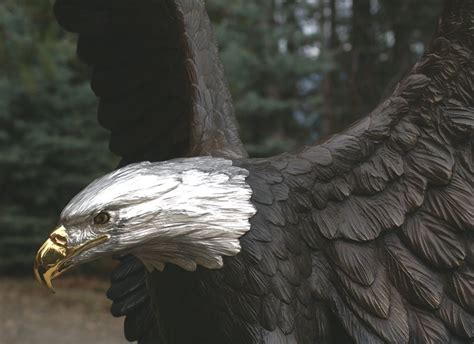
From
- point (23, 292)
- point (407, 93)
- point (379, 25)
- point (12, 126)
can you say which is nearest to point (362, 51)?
point (379, 25)

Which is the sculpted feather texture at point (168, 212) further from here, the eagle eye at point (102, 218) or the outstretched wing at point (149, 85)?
the outstretched wing at point (149, 85)

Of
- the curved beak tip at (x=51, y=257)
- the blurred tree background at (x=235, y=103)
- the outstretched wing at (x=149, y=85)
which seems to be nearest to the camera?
the curved beak tip at (x=51, y=257)

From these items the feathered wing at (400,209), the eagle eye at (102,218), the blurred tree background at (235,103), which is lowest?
the blurred tree background at (235,103)

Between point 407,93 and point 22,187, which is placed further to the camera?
point 22,187

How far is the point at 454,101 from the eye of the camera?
2102 mm

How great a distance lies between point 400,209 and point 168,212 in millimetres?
744

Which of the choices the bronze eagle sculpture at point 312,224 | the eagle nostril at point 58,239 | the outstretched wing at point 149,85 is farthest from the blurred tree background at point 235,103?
the eagle nostril at point 58,239

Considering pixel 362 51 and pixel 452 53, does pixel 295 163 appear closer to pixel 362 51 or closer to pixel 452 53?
pixel 452 53

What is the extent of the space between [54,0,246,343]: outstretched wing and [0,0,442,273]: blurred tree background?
4.83m

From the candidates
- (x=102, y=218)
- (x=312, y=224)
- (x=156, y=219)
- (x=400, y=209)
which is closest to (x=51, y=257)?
(x=102, y=218)

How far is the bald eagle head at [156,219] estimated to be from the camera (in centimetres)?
181

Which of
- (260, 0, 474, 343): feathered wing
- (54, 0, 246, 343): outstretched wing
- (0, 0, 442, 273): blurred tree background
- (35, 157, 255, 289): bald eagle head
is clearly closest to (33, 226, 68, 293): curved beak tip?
(35, 157, 255, 289): bald eagle head

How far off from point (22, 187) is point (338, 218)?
7.65 meters

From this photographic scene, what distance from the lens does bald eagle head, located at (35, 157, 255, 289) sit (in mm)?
1810
